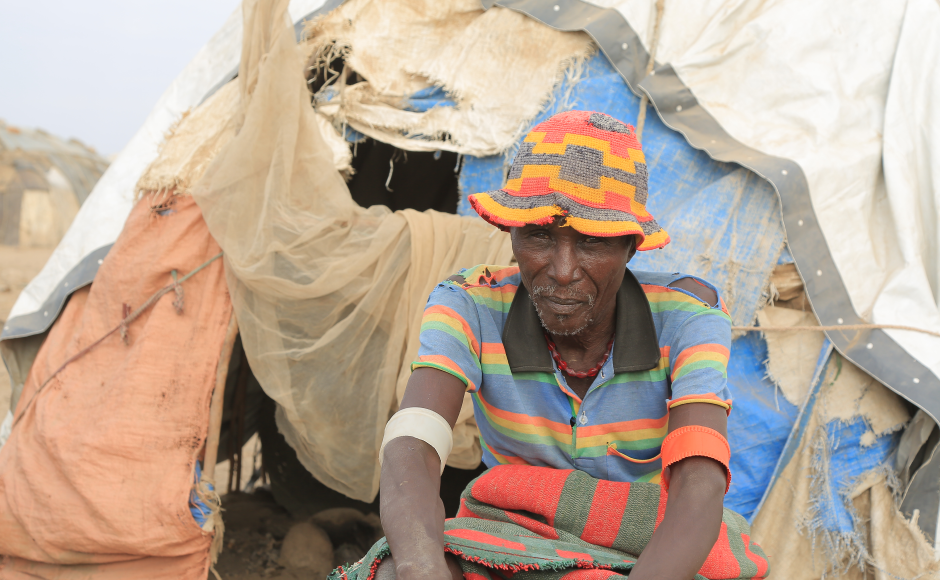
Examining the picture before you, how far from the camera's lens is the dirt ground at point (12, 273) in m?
6.88

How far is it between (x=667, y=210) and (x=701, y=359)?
123 centimetres

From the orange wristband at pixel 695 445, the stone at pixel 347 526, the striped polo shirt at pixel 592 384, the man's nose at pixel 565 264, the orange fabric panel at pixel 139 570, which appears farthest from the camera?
the stone at pixel 347 526

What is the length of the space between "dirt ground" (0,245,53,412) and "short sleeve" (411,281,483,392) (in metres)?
5.76

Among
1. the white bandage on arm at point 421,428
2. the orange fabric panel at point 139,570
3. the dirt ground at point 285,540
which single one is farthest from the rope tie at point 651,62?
the dirt ground at point 285,540

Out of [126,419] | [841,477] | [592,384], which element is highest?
[592,384]

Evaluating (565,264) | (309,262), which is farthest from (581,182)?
(309,262)

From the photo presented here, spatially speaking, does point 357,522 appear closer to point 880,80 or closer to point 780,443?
point 780,443

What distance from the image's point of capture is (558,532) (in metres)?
1.38

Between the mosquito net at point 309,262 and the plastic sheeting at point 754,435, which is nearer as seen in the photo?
the plastic sheeting at point 754,435

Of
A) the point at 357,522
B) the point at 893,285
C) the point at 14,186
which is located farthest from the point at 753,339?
the point at 14,186

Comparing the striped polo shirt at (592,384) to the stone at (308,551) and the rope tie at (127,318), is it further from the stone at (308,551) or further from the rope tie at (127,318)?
the stone at (308,551)

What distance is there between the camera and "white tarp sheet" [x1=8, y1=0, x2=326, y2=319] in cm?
300

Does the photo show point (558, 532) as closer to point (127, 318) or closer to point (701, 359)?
point (701, 359)

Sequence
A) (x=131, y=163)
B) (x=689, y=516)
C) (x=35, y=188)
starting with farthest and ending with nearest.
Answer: (x=35, y=188)
(x=131, y=163)
(x=689, y=516)
